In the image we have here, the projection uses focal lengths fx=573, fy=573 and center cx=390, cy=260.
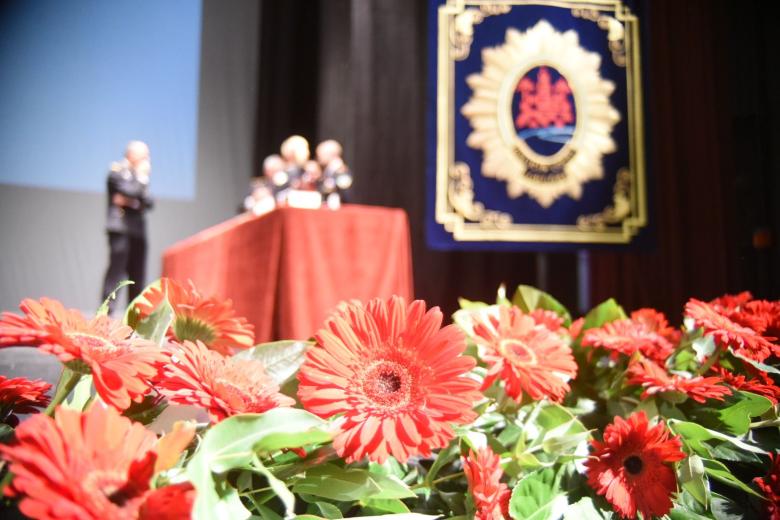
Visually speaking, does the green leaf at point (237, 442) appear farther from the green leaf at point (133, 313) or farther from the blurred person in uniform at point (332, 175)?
the blurred person in uniform at point (332, 175)

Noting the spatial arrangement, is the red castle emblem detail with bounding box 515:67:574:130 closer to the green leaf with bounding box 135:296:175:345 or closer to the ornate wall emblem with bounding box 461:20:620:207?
the ornate wall emblem with bounding box 461:20:620:207

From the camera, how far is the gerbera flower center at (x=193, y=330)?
22 cm

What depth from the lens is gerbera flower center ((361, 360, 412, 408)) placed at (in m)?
0.18

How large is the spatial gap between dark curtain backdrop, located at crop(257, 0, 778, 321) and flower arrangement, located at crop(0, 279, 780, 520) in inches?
70.3

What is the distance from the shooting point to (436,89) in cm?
212

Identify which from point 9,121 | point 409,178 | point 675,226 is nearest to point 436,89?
point 409,178

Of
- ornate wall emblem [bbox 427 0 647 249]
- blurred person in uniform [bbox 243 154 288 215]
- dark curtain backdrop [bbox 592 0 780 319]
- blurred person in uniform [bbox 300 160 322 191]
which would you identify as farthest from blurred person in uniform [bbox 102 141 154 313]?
dark curtain backdrop [bbox 592 0 780 319]

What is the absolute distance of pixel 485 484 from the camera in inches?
7.7

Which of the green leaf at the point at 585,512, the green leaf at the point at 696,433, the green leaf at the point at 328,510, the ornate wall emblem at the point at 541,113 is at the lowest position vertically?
the green leaf at the point at 585,512

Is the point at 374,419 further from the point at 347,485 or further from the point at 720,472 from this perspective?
the point at 720,472

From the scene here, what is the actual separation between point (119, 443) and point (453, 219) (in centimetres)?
199

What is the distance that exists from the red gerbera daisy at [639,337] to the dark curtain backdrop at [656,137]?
1.74 metres

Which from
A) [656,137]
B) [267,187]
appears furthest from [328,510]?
[656,137]

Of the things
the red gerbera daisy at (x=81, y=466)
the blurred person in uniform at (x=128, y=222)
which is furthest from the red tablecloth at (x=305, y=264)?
the red gerbera daisy at (x=81, y=466)
